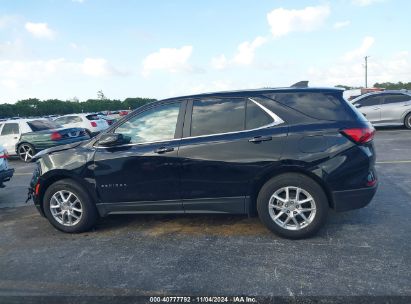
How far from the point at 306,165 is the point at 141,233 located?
2.25 m

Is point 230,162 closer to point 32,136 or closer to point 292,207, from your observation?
point 292,207

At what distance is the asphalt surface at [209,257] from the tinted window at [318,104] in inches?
54.9

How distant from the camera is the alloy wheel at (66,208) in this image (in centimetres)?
474

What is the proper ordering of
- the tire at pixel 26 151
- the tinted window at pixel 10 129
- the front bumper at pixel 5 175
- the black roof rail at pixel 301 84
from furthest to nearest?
the tinted window at pixel 10 129
the tire at pixel 26 151
the front bumper at pixel 5 175
the black roof rail at pixel 301 84

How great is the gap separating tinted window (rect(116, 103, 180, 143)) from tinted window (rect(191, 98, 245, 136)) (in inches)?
10.9

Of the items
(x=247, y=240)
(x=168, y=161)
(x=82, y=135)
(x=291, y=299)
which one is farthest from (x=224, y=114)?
(x=82, y=135)

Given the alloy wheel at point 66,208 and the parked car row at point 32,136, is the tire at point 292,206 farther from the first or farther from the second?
the parked car row at point 32,136

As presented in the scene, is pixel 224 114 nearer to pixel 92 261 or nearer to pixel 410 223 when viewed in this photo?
pixel 92 261

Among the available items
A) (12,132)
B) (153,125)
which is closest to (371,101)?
(153,125)

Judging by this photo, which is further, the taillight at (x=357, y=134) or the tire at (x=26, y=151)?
the tire at (x=26, y=151)

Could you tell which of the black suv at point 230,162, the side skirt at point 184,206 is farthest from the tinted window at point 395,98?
the side skirt at point 184,206

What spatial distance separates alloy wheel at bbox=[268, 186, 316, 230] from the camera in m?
4.05

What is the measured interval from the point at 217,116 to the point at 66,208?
7.65 ft

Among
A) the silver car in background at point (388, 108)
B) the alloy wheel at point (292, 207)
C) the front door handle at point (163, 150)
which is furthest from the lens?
the silver car in background at point (388, 108)
